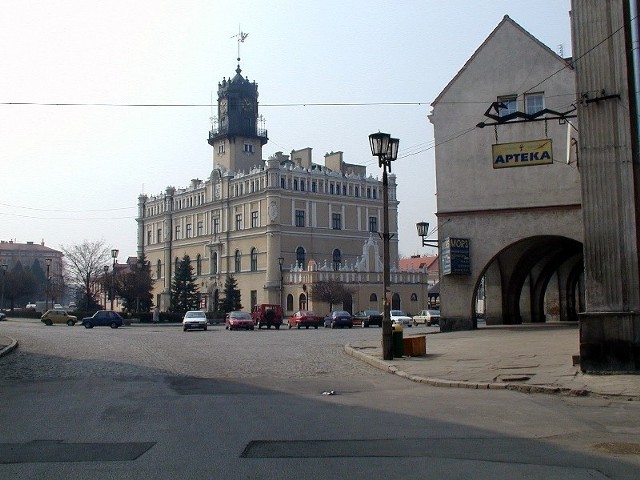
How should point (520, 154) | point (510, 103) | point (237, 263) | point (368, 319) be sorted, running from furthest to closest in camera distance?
point (237, 263) < point (368, 319) < point (510, 103) < point (520, 154)

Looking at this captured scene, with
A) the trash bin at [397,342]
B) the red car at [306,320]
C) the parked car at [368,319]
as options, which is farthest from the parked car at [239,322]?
the trash bin at [397,342]

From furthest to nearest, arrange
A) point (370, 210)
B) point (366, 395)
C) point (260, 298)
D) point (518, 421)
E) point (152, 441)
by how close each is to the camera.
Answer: point (370, 210), point (260, 298), point (366, 395), point (518, 421), point (152, 441)

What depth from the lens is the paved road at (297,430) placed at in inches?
299

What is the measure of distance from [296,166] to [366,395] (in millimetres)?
79506

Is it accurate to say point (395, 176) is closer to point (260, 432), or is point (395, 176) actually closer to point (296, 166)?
point (296, 166)

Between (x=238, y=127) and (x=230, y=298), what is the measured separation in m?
26.5

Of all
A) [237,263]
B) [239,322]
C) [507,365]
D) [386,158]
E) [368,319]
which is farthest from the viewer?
[237,263]

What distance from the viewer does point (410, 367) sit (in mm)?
18797

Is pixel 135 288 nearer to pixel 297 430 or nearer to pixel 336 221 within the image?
pixel 336 221

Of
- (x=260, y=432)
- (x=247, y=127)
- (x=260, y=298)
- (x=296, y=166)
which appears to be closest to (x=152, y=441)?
(x=260, y=432)

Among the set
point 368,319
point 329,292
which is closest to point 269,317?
point 368,319

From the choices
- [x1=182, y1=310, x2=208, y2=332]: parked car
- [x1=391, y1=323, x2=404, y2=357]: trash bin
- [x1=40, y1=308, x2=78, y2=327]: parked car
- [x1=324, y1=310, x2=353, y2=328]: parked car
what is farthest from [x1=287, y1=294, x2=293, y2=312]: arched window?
[x1=391, y1=323, x2=404, y2=357]: trash bin

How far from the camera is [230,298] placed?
85.4 m

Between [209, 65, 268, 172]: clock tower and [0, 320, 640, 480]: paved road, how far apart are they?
271 ft
